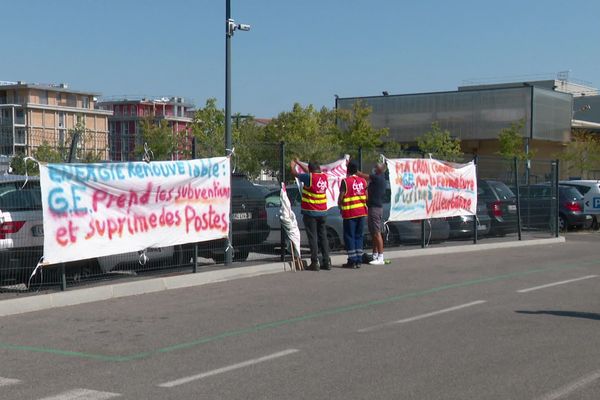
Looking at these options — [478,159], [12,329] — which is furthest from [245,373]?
[478,159]

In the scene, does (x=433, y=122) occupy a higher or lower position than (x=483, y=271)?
higher

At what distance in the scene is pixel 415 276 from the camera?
13.9 m

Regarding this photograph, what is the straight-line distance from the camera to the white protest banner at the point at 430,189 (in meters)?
17.3

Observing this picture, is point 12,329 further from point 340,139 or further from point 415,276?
point 340,139

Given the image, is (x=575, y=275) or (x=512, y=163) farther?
(x=512, y=163)

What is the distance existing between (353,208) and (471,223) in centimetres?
611

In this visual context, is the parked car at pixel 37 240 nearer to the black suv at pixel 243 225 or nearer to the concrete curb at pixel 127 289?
the black suv at pixel 243 225

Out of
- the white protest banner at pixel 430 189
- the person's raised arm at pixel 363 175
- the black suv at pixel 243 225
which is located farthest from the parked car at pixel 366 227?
the person's raised arm at pixel 363 175

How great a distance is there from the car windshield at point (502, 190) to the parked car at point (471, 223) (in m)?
0.48

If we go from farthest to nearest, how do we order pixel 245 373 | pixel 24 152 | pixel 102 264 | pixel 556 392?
pixel 24 152 → pixel 102 264 → pixel 245 373 → pixel 556 392

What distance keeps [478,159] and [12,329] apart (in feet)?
45.3

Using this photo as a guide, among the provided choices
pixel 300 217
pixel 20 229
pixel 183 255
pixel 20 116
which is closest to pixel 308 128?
pixel 300 217

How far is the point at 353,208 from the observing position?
1475 cm

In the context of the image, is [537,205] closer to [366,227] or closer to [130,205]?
[366,227]
